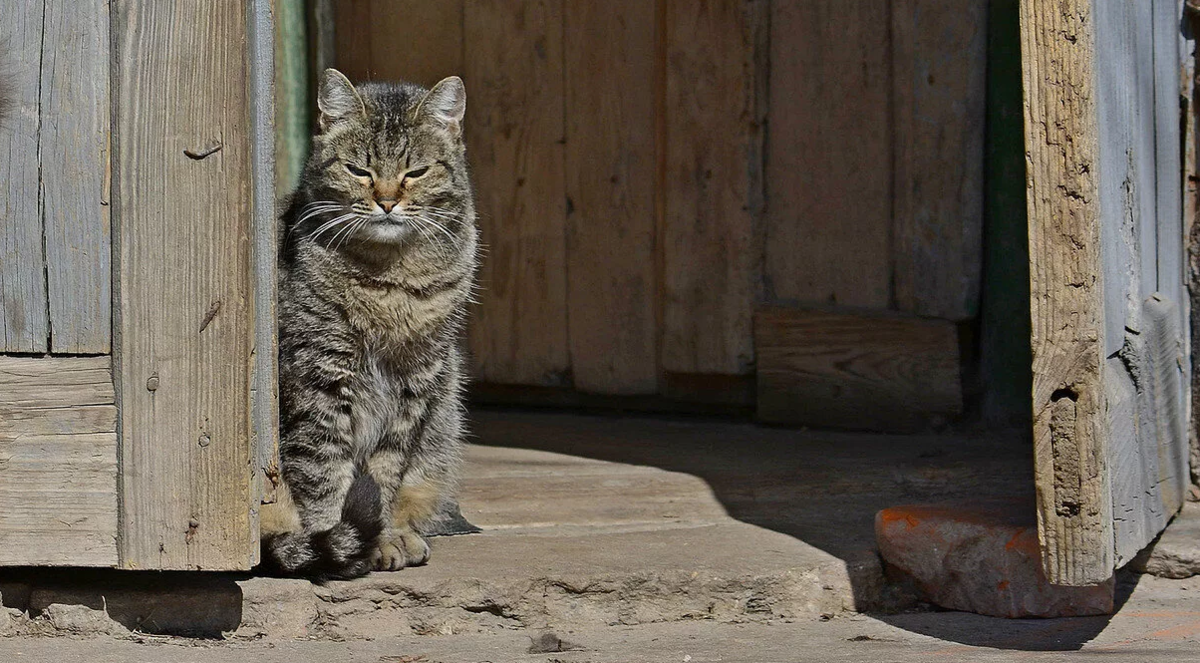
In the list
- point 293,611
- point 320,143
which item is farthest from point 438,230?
point 293,611

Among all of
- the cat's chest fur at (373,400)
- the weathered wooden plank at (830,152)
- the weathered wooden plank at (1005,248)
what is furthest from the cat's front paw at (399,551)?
the weathered wooden plank at (1005,248)

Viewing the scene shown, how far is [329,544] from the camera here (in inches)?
112

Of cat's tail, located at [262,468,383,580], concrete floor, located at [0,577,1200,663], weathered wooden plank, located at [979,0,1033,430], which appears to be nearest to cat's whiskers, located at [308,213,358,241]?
cat's tail, located at [262,468,383,580]

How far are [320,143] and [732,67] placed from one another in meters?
1.76

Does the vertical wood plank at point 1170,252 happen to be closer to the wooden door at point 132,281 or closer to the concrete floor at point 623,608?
the concrete floor at point 623,608

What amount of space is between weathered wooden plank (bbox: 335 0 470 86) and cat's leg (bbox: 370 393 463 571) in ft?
7.01

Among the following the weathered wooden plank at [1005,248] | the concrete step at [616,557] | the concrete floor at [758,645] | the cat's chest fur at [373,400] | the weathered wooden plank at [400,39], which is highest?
the weathered wooden plank at [400,39]

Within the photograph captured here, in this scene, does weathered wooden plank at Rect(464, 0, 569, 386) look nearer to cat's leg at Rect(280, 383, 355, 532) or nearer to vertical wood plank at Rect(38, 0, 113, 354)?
cat's leg at Rect(280, 383, 355, 532)

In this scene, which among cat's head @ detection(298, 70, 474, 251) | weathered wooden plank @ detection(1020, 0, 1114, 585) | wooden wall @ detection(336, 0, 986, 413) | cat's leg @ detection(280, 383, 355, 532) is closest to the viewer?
weathered wooden plank @ detection(1020, 0, 1114, 585)

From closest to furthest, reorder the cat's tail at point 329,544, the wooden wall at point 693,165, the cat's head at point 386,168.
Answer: the cat's tail at point 329,544, the cat's head at point 386,168, the wooden wall at point 693,165

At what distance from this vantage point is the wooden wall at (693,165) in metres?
4.38

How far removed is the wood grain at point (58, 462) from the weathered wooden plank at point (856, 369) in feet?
8.59

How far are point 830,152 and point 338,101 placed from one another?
185cm

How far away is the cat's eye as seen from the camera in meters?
3.40
